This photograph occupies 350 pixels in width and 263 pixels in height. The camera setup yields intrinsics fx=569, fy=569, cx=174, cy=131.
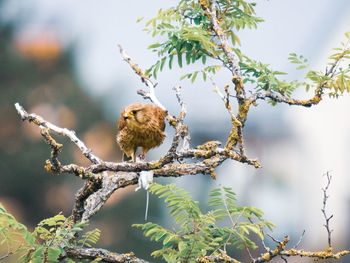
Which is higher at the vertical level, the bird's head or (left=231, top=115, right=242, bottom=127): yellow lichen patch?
the bird's head

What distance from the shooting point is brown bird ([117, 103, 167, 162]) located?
309cm

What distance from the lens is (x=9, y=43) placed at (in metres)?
7.67

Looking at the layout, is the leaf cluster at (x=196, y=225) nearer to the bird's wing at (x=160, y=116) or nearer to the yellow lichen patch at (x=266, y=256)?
the yellow lichen patch at (x=266, y=256)

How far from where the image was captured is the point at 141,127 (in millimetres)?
3119

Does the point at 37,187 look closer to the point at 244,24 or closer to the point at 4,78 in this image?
the point at 4,78

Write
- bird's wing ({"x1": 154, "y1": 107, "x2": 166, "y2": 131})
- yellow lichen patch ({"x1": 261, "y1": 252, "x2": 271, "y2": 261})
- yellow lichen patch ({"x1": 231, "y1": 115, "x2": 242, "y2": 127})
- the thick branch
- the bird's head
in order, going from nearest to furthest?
yellow lichen patch ({"x1": 261, "y1": 252, "x2": 271, "y2": 261}) → yellow lichen patch ({"x1": 231, "y1": 115, "x2": 242, "y2": 127}) → the thick branch → the bird's head → bird's wing ({"x1": 154, "y1": 107, "x2": 166, "y2": 131})

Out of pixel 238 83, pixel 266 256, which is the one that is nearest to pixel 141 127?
pixel 238 83

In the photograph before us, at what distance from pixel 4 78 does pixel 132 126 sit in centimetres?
473

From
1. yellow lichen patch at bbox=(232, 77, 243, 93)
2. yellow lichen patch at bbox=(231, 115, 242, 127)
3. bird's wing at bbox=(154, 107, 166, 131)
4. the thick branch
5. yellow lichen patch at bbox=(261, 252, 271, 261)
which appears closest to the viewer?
yellow lichen patch at bbox=(261, 252, 271, 261)

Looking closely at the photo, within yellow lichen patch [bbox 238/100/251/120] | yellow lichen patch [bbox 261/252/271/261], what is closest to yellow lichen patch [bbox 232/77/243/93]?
yellow lichen patch [bbox 238/100/251/120]

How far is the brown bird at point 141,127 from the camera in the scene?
10.1 feet

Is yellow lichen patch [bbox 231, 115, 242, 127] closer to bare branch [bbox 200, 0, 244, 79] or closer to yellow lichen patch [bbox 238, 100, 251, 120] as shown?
A: yellow lichen patch [bbox 238, 100, 251, 120]

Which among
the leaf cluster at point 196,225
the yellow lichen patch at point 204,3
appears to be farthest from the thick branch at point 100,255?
the yellow lichen patch at point 204,3

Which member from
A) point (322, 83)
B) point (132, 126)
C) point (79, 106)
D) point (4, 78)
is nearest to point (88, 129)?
point (79, 106)
